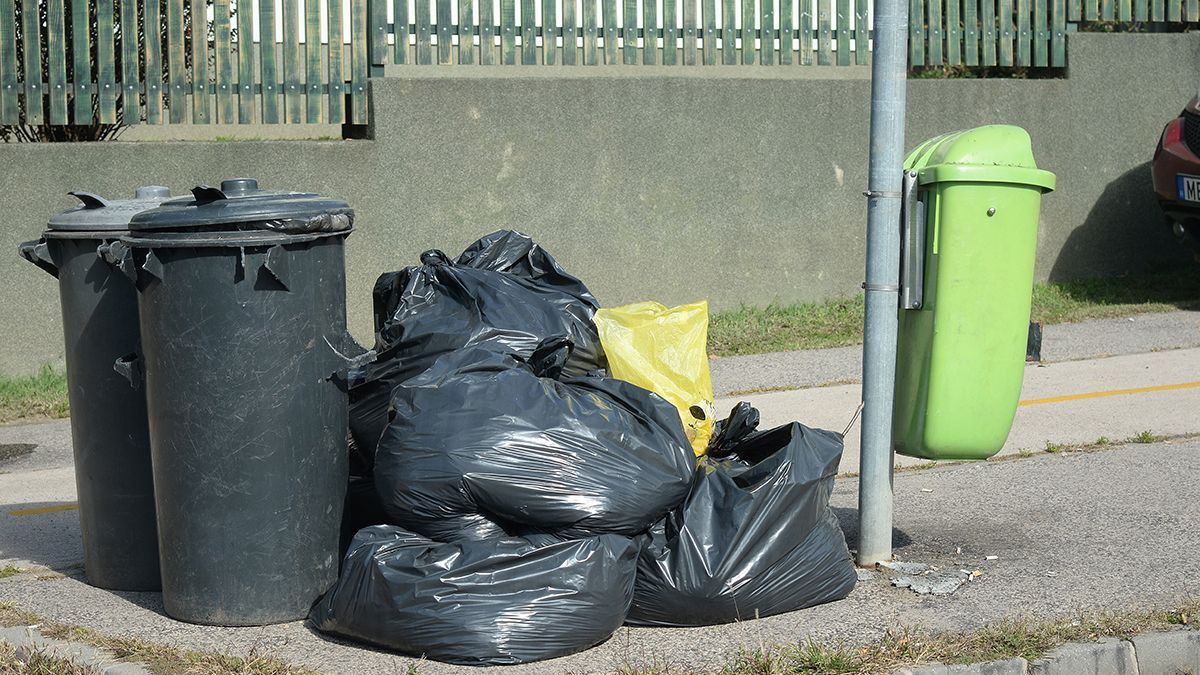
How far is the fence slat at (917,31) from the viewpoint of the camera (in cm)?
960

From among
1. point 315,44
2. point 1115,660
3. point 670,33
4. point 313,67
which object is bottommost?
point 1115,660

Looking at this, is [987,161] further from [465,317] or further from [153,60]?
[153,60]

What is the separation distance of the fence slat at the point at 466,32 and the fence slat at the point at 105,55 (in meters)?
2.09

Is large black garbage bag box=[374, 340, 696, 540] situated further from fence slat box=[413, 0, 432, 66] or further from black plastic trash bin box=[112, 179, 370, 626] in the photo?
fence slat box=[413, 0, 432, 66]

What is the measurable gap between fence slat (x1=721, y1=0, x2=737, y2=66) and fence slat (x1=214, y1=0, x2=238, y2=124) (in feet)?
10.6

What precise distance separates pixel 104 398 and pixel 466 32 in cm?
477

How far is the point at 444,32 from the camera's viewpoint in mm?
8594

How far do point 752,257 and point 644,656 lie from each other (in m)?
5.80

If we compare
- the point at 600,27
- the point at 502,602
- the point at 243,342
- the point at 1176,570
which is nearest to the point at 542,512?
the point at 502,602

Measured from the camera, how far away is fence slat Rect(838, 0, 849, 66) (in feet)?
30.9

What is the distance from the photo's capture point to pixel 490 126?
28.3 feet

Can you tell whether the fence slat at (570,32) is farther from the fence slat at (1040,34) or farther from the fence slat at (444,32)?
the fence slat at (1040,34)

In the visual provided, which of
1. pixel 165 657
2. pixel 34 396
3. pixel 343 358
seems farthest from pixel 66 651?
pixel 34 396

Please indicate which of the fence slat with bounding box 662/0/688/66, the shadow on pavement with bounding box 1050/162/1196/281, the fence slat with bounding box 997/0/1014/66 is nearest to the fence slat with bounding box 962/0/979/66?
the fence slat with bounding box 997/0/1014/66
